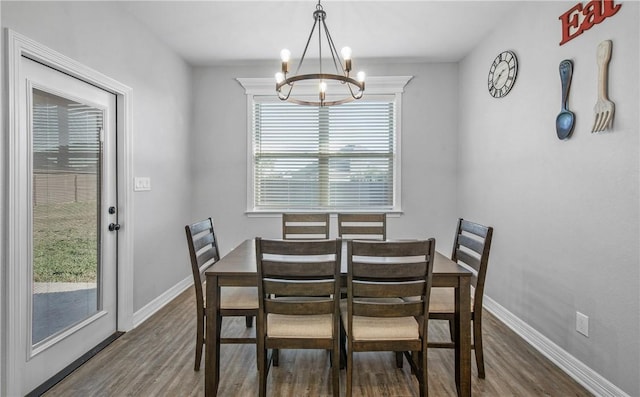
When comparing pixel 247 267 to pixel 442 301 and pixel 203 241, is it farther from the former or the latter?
pixel 442 301

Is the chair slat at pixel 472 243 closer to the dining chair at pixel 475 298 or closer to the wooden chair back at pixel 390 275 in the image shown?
the dining chair at pixel 475 298

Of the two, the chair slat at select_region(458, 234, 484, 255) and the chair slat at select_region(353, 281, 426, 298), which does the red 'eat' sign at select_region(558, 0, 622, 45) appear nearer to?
the chair slat at select_region(458, 234, 484, 255)

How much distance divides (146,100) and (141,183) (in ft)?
2.52

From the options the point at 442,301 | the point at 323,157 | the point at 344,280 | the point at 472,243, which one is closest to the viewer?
the point at 344,280

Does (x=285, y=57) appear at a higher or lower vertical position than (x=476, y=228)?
higher

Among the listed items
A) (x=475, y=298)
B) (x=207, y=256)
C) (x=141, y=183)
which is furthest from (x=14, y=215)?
(x=475, y=298)

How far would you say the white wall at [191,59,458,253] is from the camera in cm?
384

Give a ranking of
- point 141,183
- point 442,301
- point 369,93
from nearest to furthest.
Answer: point 442,301 < point 141,183 < point 369,93

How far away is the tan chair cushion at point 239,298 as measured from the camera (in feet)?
6.34

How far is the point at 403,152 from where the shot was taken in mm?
3887

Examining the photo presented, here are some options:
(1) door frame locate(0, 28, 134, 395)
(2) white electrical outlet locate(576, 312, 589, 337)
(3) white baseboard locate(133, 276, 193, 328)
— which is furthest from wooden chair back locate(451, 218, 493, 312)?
(3) white baseboard locate(133, 276, 193, 328)

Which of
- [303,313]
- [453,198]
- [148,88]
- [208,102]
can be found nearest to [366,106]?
[453,198]

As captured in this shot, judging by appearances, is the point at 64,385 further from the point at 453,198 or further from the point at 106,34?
the point at 453,198

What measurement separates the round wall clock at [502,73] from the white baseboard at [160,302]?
371 cm
